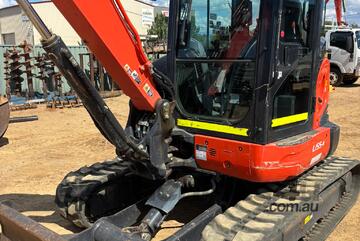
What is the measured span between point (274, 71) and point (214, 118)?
0.60 metres

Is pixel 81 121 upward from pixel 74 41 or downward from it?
downward

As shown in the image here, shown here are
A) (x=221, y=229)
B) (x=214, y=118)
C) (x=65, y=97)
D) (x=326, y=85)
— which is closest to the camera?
(x=221, y=229)

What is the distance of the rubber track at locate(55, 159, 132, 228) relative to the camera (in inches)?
147

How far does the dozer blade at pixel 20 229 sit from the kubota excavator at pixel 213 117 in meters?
0.01

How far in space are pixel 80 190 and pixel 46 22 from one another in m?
24.0

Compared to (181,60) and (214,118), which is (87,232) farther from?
(181,60)

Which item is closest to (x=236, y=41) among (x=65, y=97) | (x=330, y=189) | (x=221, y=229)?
(x=221, y=229)

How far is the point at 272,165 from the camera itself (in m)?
3.09

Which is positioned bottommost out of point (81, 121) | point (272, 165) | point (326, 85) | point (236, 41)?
point (81, 121)

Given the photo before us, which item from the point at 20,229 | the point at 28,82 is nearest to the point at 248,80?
the point at 20,229

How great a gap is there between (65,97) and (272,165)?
381 inches

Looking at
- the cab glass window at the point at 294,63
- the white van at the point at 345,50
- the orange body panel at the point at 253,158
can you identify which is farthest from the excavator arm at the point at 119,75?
the white van at the point at 345,50

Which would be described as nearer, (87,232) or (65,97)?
(87,232)

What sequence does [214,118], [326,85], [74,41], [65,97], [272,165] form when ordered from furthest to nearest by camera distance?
1. [74,41]
2. [65,97]
3. [326,85]
4. [214,118]
5. [272,165]
